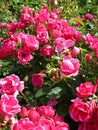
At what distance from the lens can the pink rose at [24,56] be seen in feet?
8.64

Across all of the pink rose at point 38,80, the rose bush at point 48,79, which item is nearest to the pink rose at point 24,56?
the rose bush at point 48,79

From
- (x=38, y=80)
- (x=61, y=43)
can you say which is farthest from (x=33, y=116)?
(x=61, y=43)

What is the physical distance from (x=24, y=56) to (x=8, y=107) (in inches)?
30.6

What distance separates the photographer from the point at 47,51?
268 cm

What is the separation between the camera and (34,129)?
70.0 inches

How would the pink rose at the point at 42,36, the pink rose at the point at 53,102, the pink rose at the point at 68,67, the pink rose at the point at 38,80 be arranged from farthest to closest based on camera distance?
the pink rose at the point at 42,36 → the pink rose at the point at 38,80 → the pink rose at the point at 53,102 → the pink rose at the point at 68,67

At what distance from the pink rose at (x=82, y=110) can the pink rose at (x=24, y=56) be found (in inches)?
27.5

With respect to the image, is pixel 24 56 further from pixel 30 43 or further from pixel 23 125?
pixel 23 125

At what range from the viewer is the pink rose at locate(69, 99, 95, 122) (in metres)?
2.01

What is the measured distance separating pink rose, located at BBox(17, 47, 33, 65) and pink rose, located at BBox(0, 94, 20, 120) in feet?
2.33

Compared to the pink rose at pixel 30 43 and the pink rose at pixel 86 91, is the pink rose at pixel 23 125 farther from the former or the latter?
the pink rose at pixel 30 43

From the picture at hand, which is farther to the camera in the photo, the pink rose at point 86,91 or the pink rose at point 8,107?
the pink rose at point 86,91

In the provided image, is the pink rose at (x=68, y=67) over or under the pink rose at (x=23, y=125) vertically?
over

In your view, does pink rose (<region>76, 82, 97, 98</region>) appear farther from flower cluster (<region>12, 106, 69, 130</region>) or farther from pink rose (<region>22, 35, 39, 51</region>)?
pink rose (<region>22, 35, 39, 51</region>)
